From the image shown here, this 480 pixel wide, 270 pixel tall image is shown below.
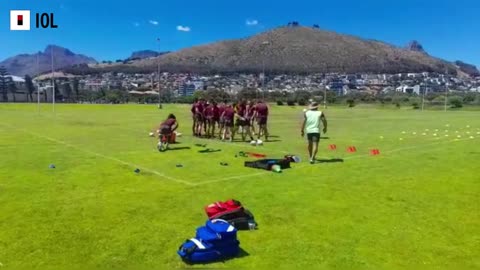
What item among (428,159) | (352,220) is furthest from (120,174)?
(428,159)

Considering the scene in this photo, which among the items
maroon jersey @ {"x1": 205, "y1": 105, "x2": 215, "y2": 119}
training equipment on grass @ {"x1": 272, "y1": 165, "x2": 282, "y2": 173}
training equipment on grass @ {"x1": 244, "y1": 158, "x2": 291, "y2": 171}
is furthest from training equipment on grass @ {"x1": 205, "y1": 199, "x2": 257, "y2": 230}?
maroon jersey @ {"x1": 205, "y1": 105, "x2": 215, "y2": 119}

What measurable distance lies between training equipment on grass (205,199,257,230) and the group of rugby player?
14052 mm

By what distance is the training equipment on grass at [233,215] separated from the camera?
7.74 m

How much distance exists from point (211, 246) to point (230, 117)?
1595 cm

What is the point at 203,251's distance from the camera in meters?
6.41

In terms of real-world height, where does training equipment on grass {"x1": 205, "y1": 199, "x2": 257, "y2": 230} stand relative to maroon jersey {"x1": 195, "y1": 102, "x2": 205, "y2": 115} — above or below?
below

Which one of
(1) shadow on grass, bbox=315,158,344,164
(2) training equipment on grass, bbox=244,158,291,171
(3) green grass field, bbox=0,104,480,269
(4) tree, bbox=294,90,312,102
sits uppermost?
(4) tree, bbox=294,90,312,102

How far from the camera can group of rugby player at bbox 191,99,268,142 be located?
22406 millimetres

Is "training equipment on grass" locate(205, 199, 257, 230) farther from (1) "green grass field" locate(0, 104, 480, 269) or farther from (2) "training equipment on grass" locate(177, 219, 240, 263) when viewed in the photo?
(2) "training equipment on grass" locate(177, 219, 240, 263)

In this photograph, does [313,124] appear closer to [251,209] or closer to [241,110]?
[251,209]

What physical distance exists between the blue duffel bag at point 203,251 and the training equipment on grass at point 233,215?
3.42ft

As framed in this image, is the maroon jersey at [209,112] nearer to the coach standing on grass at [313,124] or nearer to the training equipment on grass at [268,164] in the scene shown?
the coach standing on grass at [313,124]

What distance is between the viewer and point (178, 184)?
11375 mm

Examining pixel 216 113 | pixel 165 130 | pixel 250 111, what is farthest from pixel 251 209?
pixel 216 113
